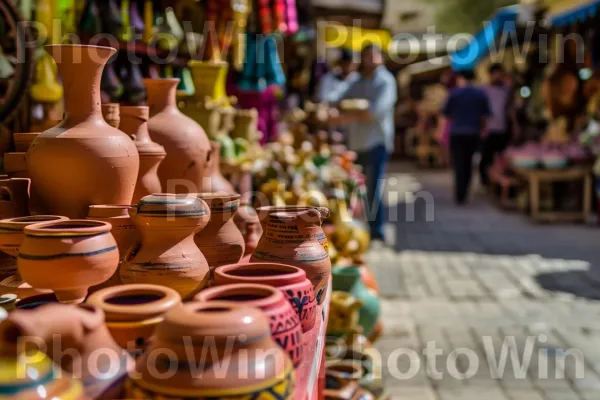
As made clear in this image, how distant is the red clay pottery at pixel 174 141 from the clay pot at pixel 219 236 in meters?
0.36

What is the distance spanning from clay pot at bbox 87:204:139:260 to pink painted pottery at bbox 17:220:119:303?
240 millimetres

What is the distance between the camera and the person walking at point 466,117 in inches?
335

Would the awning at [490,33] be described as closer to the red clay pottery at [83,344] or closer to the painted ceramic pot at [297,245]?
the painted ceramic pot at [297,245]

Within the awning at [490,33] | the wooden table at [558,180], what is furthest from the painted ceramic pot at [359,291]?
the awning at [490,33]

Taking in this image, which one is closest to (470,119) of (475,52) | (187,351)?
(475,52)

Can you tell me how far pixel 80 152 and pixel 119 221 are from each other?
0.56 feet

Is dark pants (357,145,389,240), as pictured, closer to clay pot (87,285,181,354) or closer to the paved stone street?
the paved stone street

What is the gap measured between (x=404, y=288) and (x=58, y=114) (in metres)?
2.94

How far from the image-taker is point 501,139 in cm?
987

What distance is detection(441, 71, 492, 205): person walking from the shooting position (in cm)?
852

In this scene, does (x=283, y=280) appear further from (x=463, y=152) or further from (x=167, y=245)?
(x=463, y=152)

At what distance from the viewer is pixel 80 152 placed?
52.9 inches

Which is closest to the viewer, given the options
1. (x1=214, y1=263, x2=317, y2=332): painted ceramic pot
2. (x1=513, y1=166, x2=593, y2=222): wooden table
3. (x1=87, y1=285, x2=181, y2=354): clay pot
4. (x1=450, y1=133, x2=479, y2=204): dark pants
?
(x1=87, y1=285, x2=181, y2=354): clay pot

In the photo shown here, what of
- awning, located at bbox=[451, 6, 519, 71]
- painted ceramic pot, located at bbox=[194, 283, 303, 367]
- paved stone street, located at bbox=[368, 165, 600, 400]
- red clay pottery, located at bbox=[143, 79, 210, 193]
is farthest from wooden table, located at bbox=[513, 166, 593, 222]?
painted ceramic pot, located at bbox=[194, 283, 303, 367]
